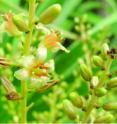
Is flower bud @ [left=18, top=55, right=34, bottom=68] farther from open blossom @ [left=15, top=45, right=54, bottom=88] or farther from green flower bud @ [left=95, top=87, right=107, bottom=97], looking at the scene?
green flower bud @ [left=95, top=87, right=107, bottom=97]

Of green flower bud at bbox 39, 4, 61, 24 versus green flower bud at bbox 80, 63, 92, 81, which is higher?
green flower bud at bbox 39, 4, 61, 24

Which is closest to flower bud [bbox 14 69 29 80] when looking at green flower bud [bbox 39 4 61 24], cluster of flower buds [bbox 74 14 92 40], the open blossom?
the open blossom

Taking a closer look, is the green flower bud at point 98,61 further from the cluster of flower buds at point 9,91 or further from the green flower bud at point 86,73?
the cluster of flower buds at point 9,91

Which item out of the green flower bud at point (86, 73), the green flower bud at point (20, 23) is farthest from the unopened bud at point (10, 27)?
the green flower bud at point (86, 73)

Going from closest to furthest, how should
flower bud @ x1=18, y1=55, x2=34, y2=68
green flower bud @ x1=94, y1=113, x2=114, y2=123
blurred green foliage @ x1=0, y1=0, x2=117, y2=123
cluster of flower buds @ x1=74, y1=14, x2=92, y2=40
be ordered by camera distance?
flower bud @ x1=18, y1=55, x2=34, y2=68
green flower bud @ x1=94, y1=113, x2=114, y2=123
blurred green foliage @ x1=0, y1=0, x2=117, y2=123
cluster of flower buds @ x1=74, y1=14, x2=92, y2=40

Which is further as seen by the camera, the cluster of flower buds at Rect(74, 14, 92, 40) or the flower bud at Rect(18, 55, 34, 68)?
the cluster of flower buds at Rect(74, 14, 92, 40)

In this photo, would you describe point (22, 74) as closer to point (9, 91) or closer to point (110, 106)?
point (9, 91)

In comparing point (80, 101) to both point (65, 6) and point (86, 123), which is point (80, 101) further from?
point (65, 6)

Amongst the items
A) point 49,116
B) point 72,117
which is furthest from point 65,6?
point 72,117

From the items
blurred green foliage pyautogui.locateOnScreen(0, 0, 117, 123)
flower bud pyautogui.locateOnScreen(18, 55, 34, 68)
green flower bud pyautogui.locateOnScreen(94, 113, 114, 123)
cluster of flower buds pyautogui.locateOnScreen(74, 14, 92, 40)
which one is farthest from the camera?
cluster of flower buds pyautogui.locateOnScreen(74, 14, 92, 40)
